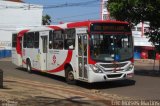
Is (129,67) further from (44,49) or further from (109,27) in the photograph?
(44,49)

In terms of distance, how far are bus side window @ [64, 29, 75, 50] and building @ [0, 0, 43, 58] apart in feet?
188

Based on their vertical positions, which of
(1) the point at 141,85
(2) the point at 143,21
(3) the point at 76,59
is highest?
(2) the point at 143,21

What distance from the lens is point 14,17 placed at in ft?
271

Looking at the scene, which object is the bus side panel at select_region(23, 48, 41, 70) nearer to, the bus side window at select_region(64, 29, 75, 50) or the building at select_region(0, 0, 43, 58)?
the bus side window at select_region(64, 29, 75, 50)

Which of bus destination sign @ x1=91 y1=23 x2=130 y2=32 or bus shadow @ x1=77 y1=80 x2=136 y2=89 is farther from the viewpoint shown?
bus shadow @ x1=77 y1=80 x2=136 y2=89

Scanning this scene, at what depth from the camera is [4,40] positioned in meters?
79.7

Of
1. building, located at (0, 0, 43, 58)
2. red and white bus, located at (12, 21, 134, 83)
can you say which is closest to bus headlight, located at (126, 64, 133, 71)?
red and white bus, located at (12, 21, 134, 83)

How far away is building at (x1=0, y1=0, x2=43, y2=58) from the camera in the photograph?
8019cm

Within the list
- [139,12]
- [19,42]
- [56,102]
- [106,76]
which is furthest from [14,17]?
[56,102]

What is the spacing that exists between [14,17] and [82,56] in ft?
214

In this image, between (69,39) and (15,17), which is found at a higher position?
(15,17)

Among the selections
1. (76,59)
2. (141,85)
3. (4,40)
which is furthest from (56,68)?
(4,40)

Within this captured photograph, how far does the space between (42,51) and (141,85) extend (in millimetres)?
6885

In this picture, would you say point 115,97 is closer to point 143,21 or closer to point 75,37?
point 75,37
